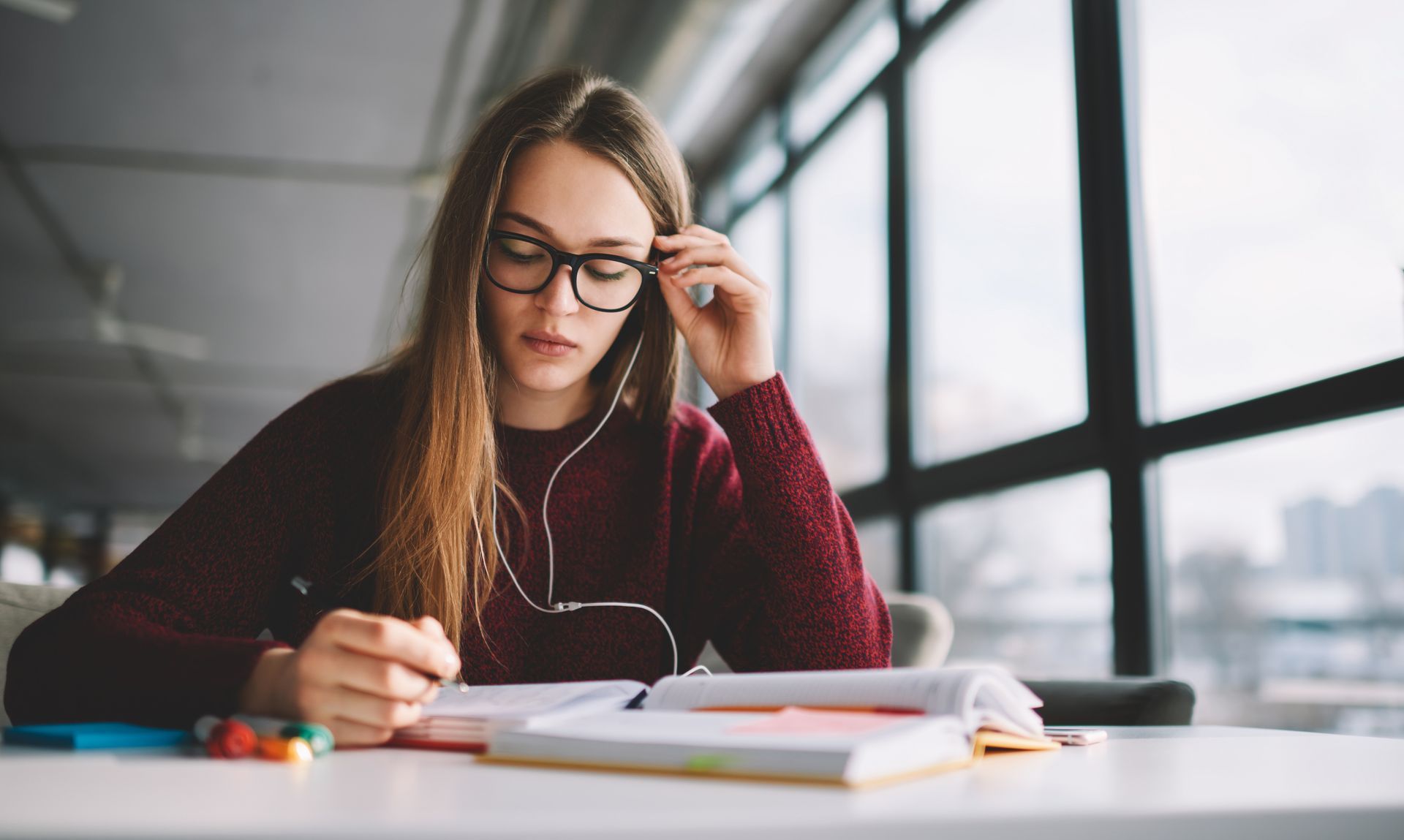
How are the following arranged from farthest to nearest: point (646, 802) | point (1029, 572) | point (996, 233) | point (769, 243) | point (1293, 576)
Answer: point (769, 243) < point (996, 233) < point (1029, 572) < point (1293, 576) < point (646, 802)

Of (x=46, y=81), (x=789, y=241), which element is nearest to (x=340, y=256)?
(x=46, y=81)

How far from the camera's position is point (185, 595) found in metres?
1.02

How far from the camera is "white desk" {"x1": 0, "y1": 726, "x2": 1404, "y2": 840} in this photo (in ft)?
1.43

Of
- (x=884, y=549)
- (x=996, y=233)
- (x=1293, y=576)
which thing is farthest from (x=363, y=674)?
(x=884, y=549)

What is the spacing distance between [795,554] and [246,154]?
12.7ft

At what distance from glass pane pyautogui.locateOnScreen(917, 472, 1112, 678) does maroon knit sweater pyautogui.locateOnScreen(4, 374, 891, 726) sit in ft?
3.34

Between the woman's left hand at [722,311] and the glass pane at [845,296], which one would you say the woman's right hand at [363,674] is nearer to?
the woman's left hand at [722,311]

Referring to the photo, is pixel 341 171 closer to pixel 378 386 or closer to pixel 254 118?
pixel 254 118

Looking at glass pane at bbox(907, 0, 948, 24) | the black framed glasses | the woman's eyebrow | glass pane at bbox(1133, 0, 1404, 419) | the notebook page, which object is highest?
glass pane at bbox(907, 0, 948, 24)

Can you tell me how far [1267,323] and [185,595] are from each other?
1788 millimetres

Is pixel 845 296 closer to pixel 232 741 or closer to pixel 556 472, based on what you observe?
pixel 556 472

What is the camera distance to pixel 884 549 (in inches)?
129

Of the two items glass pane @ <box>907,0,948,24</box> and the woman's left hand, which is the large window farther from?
the woman's left hand

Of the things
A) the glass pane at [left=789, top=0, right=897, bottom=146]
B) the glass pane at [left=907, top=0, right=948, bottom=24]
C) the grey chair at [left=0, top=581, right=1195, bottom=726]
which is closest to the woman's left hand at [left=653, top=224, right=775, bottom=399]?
the grey chair at [left=0, top=581, right=1195, bottom=726]
